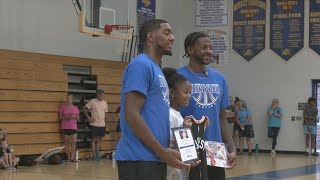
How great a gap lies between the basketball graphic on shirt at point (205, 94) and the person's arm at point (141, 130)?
112 cm

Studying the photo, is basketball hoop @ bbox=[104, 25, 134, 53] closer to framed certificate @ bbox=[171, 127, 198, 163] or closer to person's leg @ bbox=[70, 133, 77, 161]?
person's leg @ bbox=[70, 133, 77, 161]

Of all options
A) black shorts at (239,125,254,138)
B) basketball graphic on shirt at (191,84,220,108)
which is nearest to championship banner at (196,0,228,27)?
black shorts at (239,125,254,138)

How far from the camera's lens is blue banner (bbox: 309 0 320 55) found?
17.9 m

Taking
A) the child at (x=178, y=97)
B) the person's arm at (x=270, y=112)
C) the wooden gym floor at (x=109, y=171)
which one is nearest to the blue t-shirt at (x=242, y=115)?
the person's arm at (x=270, y=112)

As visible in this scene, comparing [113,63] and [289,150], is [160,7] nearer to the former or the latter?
[113,63]

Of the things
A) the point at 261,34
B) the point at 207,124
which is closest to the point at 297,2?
the point at 261,34

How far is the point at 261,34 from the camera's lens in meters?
18.7

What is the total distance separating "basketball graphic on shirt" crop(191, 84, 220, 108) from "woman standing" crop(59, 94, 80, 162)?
989 centimetres

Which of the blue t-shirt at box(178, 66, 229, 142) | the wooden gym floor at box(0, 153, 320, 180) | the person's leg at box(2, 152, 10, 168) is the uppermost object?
the blue t-shirt at box(178, 66, 229, 142)

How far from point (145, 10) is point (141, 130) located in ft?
50.1

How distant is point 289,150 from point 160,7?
21.7 ft

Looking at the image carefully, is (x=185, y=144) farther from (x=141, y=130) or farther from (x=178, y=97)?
(x=178, y=97)

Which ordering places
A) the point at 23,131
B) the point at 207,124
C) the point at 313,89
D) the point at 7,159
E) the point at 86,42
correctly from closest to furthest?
the point at 207,124
the point at 7,159
the point at 23,131
the point at 86,42
the point at 313,89

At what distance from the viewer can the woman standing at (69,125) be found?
13633 mm
